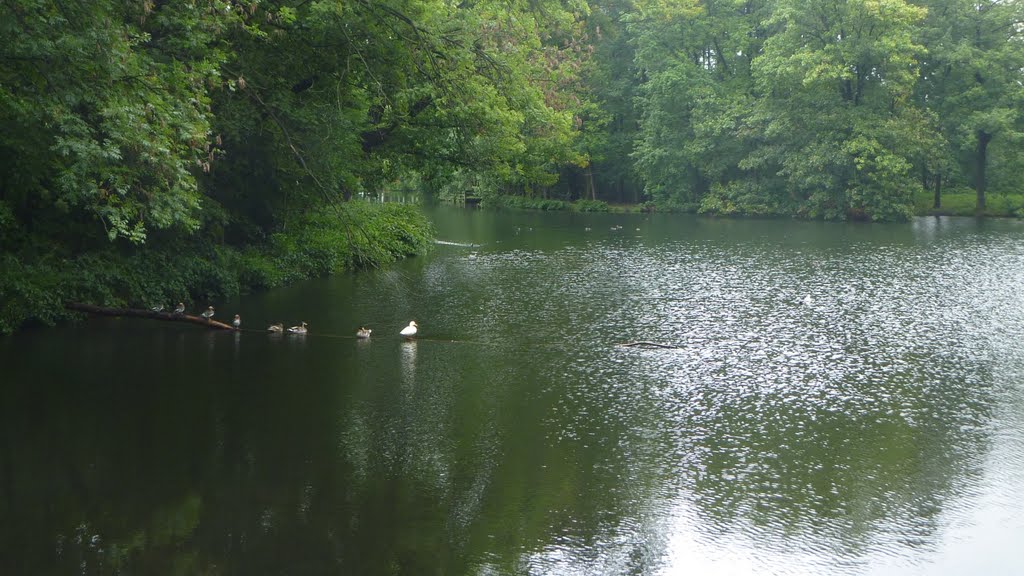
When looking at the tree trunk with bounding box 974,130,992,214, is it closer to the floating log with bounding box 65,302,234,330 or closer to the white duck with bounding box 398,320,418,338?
the white duck with bounding box 398,320,418,338

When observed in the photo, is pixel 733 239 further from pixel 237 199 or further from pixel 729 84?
pixel 729 84

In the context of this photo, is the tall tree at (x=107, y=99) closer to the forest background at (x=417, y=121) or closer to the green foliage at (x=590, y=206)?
the forest background at (x=417, y=121)

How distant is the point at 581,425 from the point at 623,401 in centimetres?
125

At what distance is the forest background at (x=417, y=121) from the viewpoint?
11789 mm

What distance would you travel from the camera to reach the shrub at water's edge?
51.3ft

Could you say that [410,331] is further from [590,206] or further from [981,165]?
[590,206]

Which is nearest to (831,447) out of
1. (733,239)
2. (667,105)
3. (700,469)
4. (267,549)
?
(700,469)

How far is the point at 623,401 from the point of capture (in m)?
12.4

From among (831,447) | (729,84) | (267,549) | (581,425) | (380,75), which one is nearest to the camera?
(267,549)

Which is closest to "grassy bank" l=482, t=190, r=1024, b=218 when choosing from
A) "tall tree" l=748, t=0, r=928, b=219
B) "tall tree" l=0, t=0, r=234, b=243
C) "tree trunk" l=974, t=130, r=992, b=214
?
"tree trunk" l=974, t=130, r=992, b=214

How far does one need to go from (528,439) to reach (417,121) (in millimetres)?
16034

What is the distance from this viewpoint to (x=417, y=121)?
2512cm

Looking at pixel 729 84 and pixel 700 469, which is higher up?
pixel 729 84

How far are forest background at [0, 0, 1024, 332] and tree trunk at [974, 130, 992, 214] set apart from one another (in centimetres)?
10
